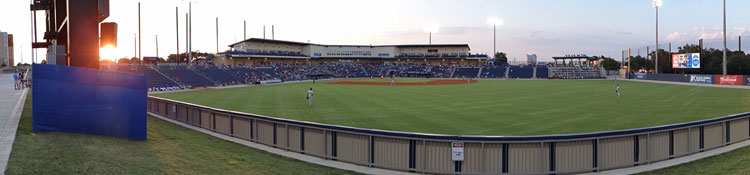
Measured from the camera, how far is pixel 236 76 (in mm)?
66312

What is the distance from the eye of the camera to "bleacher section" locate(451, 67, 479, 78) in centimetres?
9550

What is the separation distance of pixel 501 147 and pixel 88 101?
10453 millimetres

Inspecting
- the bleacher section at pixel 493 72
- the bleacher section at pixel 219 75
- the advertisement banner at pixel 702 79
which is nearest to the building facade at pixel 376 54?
the bleacher section at pixel 493 72

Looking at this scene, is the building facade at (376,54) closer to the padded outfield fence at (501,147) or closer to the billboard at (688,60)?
the billboard at (688,60)

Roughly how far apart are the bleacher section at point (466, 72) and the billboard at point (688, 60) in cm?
3785

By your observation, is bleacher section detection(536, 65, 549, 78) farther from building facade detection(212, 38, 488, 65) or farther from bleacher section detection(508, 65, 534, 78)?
building facade detection(212, 38, 488, 65)

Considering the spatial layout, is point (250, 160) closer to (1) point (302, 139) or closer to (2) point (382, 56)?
(1) point (302, 139)

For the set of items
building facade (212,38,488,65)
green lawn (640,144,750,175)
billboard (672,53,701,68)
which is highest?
building facade (212,38,488,65)

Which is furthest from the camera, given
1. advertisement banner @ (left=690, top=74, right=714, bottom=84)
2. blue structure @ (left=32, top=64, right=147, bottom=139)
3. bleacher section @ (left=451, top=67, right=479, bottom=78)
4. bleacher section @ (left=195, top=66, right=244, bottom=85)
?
bleacher section @ (left=451, top=67, right=479, bottom=78)

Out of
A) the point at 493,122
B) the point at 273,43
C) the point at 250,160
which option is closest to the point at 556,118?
the point at 493,122

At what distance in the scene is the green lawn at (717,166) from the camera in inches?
397

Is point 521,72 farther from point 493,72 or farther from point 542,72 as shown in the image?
point 493,72

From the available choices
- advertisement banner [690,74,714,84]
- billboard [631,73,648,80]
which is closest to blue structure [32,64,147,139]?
advertisement banner [690,74,714,84]

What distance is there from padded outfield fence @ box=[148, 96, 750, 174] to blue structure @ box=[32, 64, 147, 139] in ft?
12.3
